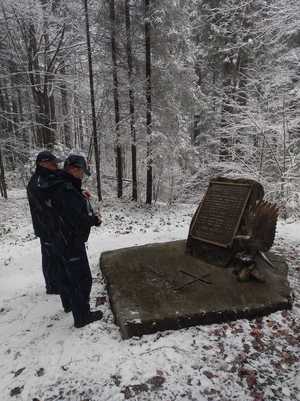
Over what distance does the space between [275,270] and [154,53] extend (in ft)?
31.6

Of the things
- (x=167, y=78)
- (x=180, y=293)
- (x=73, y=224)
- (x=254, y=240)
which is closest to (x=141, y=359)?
(x=180, y=293)

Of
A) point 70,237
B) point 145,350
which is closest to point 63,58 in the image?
point 70,237

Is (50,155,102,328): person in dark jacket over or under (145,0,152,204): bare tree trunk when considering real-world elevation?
under

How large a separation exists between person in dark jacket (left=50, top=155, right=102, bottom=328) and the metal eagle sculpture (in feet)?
7.52

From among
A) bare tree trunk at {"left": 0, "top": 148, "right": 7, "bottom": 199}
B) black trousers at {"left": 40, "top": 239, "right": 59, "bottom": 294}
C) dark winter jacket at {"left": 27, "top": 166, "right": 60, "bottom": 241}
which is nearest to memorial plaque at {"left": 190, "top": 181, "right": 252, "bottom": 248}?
black trousers at {"left": 40, "top": 239, "right": 59, "bottom": 294}

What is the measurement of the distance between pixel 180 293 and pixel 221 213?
1759 millimetres

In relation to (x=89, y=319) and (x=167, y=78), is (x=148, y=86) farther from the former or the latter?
(x=89, y=319)

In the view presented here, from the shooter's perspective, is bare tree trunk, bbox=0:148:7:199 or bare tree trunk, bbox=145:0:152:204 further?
bare tree trunk, bbox=0:148:7:199

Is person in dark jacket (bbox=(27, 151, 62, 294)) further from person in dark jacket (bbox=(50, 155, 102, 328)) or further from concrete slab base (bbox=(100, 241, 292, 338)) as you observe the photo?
concrete slab base (bbox=(100, 241, 292, 338))

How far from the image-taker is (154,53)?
35.5ft

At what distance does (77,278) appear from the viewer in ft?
10.5

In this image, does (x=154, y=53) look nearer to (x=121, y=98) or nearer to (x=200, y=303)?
(x=121, y=98)

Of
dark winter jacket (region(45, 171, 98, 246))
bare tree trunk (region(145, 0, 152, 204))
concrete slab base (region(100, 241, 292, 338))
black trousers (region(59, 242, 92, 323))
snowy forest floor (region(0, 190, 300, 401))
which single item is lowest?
snowy forest floor (region(0, 190, 300, 401))

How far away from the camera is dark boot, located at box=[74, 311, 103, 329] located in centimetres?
336
